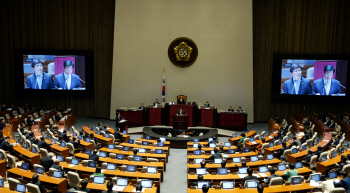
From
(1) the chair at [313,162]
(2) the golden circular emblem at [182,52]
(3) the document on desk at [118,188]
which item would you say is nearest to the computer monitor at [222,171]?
(3) the document on desk at [118,188]

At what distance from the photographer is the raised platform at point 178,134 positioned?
50.2 feet

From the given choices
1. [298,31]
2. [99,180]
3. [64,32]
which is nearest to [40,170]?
[99,180]

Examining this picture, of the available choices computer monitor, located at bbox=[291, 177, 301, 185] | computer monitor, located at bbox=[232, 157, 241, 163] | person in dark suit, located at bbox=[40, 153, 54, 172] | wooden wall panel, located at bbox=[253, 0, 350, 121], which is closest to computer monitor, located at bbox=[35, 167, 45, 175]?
person in dark suit, located at bbox=[40, 153, 54, 172]

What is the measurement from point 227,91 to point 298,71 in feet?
16.5

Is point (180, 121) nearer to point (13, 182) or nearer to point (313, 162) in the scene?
point (313, 162)

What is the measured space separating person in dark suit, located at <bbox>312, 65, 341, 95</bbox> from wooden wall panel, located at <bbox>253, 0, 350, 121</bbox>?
1.71 metres

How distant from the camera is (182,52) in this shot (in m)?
21.2

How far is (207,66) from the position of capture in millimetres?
21422

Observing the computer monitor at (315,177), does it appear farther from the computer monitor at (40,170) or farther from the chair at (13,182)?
the chair at (13,182)

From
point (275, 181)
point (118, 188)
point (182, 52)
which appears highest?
point (182, 52)

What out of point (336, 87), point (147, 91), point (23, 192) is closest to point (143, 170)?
point (23, 192)

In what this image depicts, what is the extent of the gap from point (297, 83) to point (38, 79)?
18.5 metres

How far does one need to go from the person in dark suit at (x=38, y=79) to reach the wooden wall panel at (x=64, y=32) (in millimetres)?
1442

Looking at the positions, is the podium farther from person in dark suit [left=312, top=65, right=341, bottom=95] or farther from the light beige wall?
person in dark suit [left=312, top=65, right=341, bottom=95]
